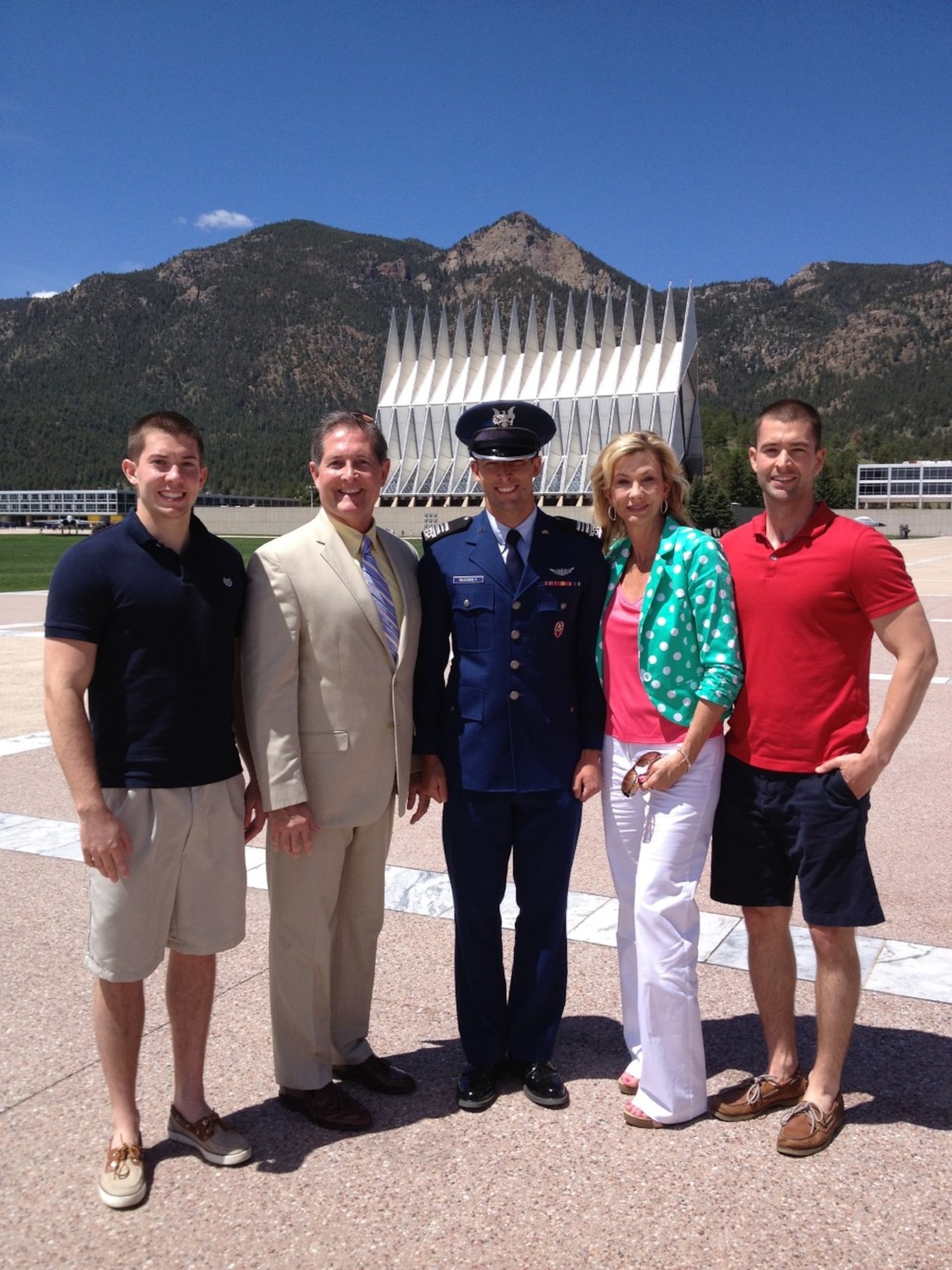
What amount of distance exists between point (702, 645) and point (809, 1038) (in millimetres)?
1475

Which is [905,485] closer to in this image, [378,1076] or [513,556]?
[513,556]

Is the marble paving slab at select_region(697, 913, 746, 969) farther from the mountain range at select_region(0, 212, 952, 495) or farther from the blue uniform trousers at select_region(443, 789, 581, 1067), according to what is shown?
the mountain range at select_region(0, 212, 952, 495)

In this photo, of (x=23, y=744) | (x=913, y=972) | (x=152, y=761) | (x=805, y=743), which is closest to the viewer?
(x=152, y=761)

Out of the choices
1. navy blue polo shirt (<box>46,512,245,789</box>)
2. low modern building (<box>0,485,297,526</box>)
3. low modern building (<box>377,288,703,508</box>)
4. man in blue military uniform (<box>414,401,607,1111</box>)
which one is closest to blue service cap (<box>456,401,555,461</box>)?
man in blue military uniform (<box>414,401,607,1111</box>)

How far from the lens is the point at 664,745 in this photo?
301 centimetres

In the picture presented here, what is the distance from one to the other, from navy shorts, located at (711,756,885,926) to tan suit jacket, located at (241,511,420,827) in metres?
1.01

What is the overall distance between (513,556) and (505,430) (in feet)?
1.30

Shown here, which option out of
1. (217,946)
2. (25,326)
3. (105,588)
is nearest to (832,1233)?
(217,946)

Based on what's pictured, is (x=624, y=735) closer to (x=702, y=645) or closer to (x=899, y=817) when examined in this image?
(x=702, y=645)

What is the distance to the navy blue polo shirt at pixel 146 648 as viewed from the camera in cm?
260

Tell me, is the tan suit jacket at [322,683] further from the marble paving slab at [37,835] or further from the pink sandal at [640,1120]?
the marble paving slab at [37,835]

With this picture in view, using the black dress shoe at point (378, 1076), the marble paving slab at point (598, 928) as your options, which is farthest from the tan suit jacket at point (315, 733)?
the marble paving slab at point (598, 928)

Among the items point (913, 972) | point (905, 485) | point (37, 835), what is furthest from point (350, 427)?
point (905, 485)

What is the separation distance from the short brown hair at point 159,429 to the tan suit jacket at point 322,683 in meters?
0.37
